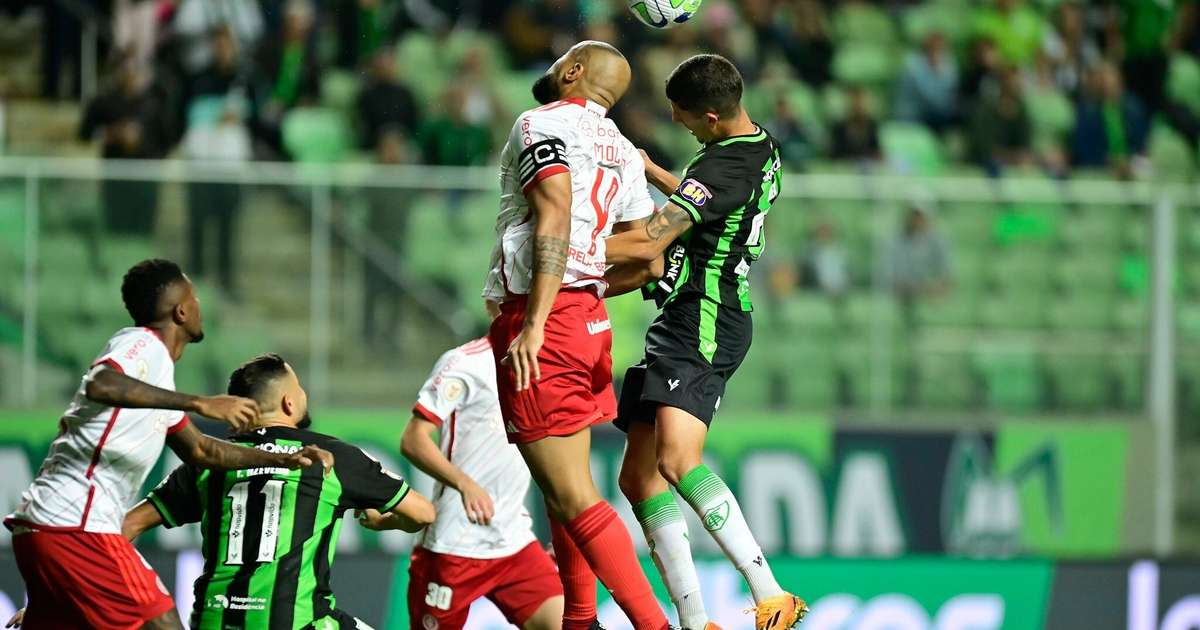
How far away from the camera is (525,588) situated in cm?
692

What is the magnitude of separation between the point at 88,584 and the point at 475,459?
1.55m

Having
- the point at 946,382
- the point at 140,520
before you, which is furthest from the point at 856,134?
the point at 140,520

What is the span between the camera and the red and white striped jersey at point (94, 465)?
625 centimetres

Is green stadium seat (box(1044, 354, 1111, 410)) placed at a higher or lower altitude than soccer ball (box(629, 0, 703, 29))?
lower

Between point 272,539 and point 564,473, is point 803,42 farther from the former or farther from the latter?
point 272,539

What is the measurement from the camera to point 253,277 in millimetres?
10711

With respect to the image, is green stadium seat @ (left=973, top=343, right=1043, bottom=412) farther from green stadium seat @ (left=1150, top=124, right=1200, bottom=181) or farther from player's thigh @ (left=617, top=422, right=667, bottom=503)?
player's thigh @ (left=617, top=422, right=667, bottom=503)

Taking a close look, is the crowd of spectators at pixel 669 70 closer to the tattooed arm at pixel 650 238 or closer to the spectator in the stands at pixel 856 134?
the spectator in the stands at pixel 856 134

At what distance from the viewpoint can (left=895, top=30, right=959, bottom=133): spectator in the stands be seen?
1454 centimetres

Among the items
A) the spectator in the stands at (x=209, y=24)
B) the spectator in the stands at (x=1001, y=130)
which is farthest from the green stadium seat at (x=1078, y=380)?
the spectator in the stands at (x=209, y=24)

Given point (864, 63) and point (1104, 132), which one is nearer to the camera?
point (1104, 132)

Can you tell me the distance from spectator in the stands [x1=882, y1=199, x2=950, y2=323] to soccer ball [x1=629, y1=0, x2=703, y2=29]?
5.48 m

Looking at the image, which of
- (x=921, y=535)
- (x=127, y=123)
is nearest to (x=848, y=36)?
(x=921, y=535)

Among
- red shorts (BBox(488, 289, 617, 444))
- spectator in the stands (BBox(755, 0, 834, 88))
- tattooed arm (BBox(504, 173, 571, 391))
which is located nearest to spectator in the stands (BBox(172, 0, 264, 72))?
spectator in the stands (BBox(755, 0, 834, 88))
